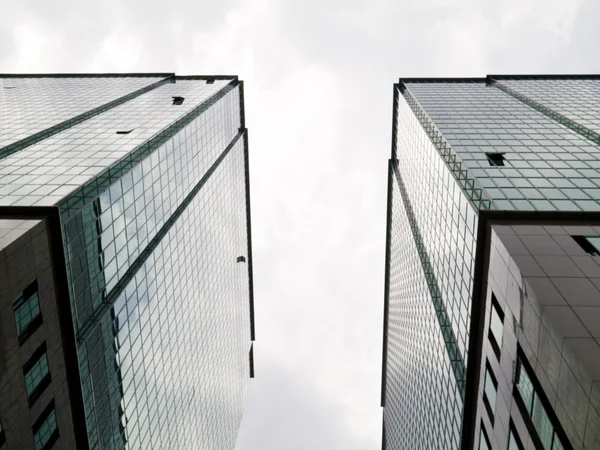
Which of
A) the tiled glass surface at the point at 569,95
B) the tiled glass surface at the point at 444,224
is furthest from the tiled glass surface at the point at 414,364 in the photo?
the tiled glass surface at the point at 569,95

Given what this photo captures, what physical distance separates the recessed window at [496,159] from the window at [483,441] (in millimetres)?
20235

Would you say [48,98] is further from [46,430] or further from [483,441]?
[483,441]

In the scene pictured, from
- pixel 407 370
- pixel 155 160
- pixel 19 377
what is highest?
pixel 155 160

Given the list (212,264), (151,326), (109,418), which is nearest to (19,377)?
(109,418)

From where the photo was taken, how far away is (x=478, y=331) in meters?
31.2

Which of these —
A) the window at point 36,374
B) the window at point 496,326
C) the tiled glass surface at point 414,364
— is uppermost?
the window at point 496,326

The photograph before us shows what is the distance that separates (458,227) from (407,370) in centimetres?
4478

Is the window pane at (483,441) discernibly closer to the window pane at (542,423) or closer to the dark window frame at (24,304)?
the window pane at (542,423)

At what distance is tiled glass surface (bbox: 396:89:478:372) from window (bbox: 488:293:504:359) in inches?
188

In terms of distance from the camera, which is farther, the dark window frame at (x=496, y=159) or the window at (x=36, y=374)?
the dark window frame at (x=496, y=159)

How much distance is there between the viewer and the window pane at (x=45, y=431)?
28094mm

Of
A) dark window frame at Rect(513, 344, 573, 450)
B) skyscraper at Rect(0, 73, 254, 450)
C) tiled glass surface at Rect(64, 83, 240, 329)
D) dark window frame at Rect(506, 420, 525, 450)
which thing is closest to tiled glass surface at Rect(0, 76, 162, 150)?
skyscraper at Rect(0, 73, 254, 450)

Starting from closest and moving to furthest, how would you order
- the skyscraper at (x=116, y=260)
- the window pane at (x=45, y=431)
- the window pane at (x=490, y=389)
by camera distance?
1. the skyscraper at (x=116, y=260)
2. the window pane at (x=45, y=431)
3. the window pane at (x=490, y=389)

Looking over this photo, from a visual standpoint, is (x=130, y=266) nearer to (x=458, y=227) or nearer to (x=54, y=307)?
(x=54, y=307)
